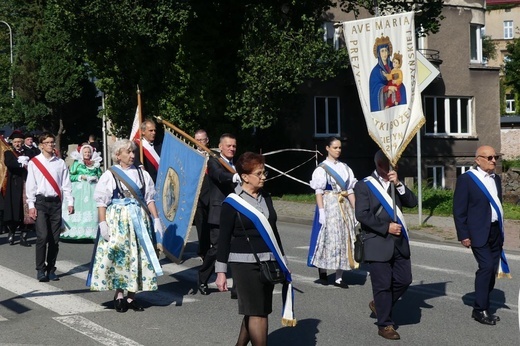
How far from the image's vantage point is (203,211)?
1132cm

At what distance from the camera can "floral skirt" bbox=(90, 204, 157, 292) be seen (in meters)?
9.14

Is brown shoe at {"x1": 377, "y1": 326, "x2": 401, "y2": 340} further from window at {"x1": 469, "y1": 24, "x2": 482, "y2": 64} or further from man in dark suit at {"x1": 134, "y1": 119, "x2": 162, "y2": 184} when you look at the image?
window at {"x1": 469, "y1": 24, "x2": 482, "y2": 64}

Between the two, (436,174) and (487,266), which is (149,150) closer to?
(487,266)

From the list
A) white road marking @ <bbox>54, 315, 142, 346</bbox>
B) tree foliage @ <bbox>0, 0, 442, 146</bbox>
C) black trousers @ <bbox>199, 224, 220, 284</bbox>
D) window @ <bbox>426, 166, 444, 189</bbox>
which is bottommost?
window @ <bbox>426, 166, 444, 189</bbox>

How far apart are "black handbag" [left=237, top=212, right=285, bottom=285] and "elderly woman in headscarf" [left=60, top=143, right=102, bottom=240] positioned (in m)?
10.0

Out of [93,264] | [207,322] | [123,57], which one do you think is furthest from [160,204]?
[123,57]

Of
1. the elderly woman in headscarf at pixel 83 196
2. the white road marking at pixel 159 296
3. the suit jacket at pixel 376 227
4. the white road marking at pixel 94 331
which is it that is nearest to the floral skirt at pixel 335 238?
the white road marking at pixel 159 296

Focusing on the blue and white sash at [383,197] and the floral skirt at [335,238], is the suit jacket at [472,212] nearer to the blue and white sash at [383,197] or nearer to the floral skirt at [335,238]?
the blue and white sash at [383,197]

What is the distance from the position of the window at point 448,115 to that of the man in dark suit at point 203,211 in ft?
81.3

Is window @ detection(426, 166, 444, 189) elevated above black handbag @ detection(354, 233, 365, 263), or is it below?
below

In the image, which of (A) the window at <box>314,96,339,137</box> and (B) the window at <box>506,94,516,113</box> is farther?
(B) the window at <box>506,94,516,113</box>

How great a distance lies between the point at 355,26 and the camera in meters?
9.08

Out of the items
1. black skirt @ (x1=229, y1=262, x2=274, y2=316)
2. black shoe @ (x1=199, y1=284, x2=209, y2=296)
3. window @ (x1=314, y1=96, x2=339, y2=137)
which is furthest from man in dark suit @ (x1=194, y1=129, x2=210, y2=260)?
window @ (x1=314, y1=96, x2=339, y2=137)

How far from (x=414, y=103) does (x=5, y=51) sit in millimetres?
56888
